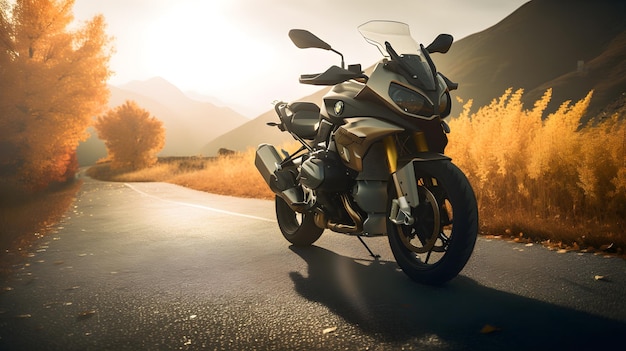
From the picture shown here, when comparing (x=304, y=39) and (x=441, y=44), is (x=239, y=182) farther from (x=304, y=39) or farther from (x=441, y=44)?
(x=441, y=44)

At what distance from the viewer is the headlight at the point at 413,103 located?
392cm

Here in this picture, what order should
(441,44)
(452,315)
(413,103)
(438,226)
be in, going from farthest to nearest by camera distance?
(441,44) → (413,103) → (438,226) → (452,315)

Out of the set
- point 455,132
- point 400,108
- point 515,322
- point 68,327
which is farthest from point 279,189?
point 455,132

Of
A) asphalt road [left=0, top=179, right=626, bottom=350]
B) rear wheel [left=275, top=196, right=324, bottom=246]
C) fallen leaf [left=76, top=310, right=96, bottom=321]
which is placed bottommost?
fallen leaf [left=76, top=310, right=96, bottom=321]

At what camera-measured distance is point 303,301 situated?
3.79 meters

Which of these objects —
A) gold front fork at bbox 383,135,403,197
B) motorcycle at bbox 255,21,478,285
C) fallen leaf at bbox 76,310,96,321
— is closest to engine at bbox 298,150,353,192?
motorcycle at bbox 255,21,478,285

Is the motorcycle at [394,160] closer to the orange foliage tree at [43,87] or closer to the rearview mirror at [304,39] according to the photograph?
the rearview mirror at [304,39]

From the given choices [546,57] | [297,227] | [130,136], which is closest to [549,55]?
[546,57]

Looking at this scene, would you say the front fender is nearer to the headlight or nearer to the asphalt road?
the headlight

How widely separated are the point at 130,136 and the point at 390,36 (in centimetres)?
6411

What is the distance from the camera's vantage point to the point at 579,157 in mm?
6855

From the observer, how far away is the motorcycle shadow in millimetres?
2816

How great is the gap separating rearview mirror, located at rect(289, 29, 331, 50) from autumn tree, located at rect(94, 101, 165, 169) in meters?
61.8

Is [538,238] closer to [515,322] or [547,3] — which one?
[515,322]
